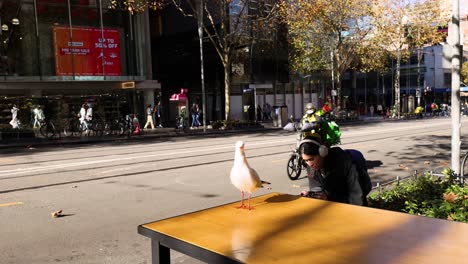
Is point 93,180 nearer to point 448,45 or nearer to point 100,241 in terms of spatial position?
point 100,241

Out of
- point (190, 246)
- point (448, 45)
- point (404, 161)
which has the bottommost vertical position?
point (404, 161)

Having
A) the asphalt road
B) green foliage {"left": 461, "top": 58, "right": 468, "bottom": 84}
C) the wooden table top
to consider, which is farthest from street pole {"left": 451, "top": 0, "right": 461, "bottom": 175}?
green foliage {"left": 461, "top": 58, "right": 468, "bottom": 84}

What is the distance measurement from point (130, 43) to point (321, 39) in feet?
47.9

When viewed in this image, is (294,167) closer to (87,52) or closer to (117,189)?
(117,189)

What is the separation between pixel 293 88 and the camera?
42812 mm

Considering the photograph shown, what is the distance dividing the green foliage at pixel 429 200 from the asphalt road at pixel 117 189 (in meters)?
2.42

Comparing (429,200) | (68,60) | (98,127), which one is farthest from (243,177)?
(68,60)

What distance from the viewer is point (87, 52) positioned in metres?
28.9

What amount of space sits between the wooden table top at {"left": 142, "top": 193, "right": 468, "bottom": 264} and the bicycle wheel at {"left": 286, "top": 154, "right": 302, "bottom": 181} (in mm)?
6739

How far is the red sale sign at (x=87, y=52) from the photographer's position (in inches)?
1107

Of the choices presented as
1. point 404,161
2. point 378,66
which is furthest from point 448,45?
point 378,66

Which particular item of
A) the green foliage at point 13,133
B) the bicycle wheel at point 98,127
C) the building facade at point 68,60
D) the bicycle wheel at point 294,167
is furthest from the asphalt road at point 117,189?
the building facade at point 68,60

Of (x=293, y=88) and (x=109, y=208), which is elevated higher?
(x=293, y=88)

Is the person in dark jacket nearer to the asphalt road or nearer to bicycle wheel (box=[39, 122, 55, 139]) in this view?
the asphalt road
